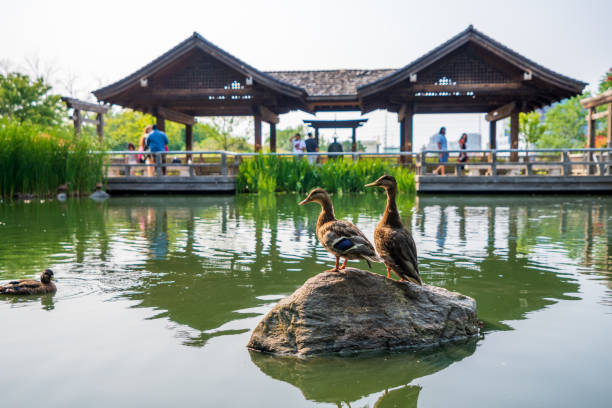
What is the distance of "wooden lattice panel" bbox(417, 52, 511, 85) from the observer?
1947cm

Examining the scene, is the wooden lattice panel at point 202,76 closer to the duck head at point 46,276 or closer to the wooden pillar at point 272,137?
the wooden pillar at point 272,137

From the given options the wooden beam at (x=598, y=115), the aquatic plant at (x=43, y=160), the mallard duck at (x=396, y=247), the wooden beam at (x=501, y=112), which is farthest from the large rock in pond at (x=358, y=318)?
the wooden beam at (x=501, y=112)

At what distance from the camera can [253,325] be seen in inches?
144

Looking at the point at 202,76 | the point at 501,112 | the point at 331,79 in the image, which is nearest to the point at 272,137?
the point at 331,79

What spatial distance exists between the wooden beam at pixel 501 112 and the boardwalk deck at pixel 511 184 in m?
4.16

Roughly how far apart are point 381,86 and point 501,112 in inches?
219

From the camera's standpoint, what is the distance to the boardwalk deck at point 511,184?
55.0 ft

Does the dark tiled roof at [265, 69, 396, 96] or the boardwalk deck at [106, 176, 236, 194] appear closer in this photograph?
the boardwalk deck at [106, 176, 236, 194]

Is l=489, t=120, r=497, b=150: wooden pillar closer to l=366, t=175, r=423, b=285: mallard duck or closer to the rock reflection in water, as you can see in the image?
l=366, t=175, r=423, b=285: mallard duck

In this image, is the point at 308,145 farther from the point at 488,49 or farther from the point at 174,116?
the point at 488,49

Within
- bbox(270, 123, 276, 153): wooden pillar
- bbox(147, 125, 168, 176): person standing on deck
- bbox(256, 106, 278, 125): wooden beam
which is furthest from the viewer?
bbox(270, 123, 276, 153): wooden pillar

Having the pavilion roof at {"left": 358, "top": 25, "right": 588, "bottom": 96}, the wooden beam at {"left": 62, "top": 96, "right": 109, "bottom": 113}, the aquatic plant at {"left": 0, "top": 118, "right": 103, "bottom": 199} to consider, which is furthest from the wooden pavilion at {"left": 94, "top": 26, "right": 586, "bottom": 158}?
the aquatic plant at {"left": 0, "top": 118, "right": 103, "bottom": 199}

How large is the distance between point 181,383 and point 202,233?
18.0 feet

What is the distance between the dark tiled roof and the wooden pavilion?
3.4 inches
